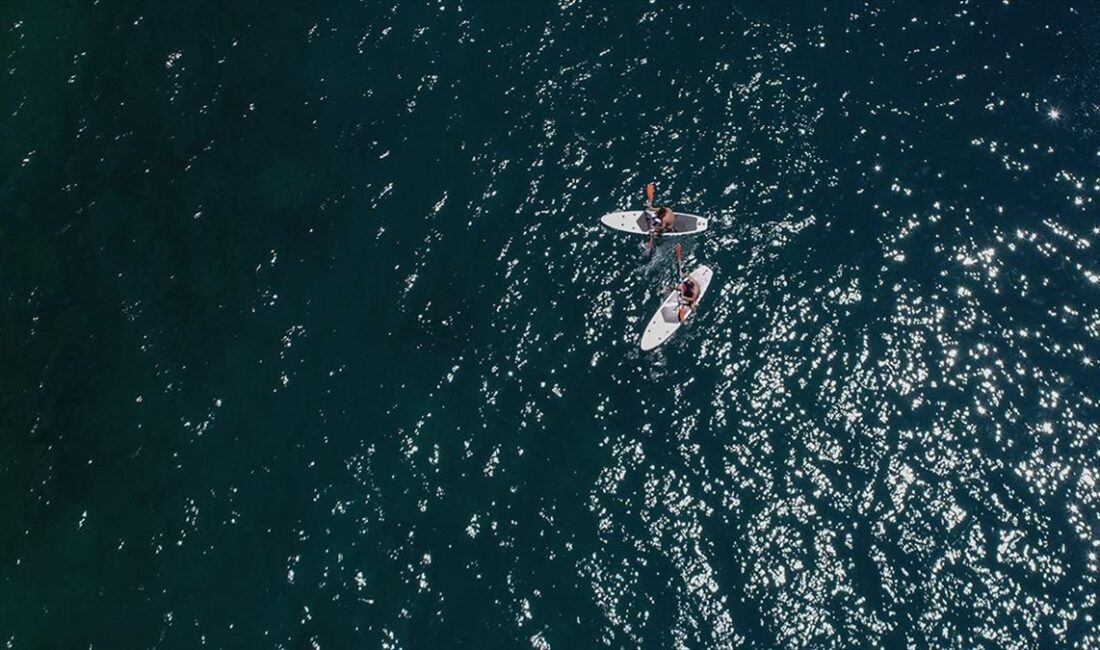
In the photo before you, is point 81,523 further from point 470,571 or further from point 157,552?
point 470,571

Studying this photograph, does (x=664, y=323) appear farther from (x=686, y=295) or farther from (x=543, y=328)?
(x=543, y=328)

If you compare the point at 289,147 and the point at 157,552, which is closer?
the point at 157,552

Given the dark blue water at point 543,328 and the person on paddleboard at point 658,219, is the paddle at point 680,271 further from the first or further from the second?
the person on paddleboard at point 658,219

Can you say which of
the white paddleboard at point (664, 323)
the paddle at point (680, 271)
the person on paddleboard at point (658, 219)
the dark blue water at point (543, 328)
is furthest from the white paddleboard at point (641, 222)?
the white paddleboard at point (664, 323)

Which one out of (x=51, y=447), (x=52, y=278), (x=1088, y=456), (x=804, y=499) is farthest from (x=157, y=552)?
(x=1088, y=456)

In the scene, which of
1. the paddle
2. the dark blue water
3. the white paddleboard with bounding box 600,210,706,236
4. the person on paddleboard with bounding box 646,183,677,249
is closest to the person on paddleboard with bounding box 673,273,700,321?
the paddle
